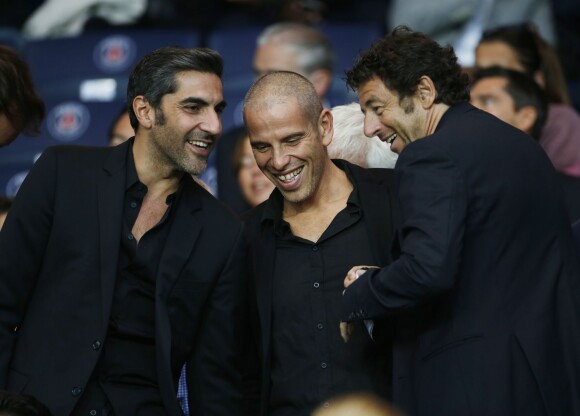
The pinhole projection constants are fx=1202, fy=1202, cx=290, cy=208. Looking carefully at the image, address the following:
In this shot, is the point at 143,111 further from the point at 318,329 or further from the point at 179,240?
the point at 318,329

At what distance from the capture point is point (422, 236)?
3176 mm

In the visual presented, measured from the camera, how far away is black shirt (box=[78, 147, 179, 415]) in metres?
3.58

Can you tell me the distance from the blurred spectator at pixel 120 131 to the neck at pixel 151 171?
1771 millimetres

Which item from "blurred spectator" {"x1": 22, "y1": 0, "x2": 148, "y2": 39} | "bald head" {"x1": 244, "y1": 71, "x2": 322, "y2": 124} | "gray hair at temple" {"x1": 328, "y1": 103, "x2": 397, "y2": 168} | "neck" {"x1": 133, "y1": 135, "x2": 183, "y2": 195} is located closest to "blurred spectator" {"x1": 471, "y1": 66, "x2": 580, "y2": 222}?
"gray hair at temple" {"x1": 328, "y1": 103, "x2": 397, "y2": 168}

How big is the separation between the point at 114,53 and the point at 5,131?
104 inches

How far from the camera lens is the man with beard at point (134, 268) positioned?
3543 millimetres

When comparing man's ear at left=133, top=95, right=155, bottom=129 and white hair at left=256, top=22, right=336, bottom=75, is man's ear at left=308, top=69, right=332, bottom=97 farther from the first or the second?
man's ear at left=133, top=95, right=155, bottom=129

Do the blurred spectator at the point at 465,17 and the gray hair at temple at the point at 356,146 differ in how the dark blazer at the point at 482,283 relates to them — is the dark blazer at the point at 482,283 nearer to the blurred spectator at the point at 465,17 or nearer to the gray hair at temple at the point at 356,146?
the gray hair at temple at the point at 356,146

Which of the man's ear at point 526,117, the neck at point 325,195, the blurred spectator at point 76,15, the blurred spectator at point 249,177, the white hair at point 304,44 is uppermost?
the blurred spectator at point 76,15

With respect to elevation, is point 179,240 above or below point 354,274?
above

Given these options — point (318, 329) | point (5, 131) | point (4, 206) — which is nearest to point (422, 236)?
point (318, 329)

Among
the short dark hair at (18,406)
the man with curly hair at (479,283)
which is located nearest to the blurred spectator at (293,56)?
the man with curly hair at (479,283)

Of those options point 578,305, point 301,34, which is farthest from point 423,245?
point 301,34

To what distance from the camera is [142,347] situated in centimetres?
367
